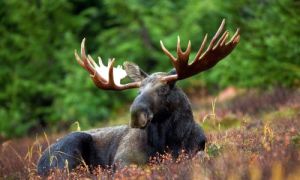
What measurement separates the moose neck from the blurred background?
13.3 m

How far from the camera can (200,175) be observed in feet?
18.1

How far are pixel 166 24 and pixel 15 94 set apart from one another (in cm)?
608

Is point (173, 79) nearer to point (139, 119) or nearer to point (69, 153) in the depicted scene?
point (139, 119)

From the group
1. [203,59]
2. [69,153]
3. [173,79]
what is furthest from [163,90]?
[69,153]

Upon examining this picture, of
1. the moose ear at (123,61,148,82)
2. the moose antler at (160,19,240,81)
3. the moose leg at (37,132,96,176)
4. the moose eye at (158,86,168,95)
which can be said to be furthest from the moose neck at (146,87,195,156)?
the moose leg at (37,132,96,176)

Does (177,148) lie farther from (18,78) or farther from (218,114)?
(18,78)

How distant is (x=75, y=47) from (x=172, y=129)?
56.1ft

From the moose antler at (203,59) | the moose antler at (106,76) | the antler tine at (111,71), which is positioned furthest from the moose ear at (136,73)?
the moose antler at (203,59)

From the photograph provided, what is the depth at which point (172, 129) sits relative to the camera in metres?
8.12

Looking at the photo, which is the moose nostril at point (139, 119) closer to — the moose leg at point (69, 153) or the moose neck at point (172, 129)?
the moose neck at point (172, 129)

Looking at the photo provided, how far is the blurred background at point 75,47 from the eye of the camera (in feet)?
76.7

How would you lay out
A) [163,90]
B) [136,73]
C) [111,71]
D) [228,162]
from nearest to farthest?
[228,162]
[163,90]
[111,71]
[136,73]

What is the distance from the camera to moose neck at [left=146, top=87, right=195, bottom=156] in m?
8.09

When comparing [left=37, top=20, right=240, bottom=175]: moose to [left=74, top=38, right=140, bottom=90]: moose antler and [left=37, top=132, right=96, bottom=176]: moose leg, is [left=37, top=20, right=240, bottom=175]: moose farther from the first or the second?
[left=37, top=132, right=96, bottom=176]: moose leg
